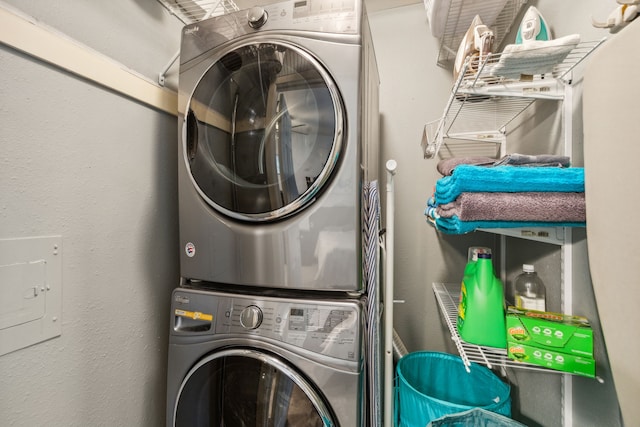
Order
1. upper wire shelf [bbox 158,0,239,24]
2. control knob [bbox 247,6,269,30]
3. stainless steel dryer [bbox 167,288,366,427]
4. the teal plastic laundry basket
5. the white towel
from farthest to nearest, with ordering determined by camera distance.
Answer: upper wire shelf [bbox 158,0,239,24]
the teal plastic laundry basket
control knob [bbox 247,6,269,30]
stainless steel dryer [bbox 167,288,366,427]
the white towel

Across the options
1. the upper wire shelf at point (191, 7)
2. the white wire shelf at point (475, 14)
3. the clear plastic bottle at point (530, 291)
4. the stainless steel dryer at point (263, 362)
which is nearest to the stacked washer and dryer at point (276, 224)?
the stainless steel dryer at point (263, 362)

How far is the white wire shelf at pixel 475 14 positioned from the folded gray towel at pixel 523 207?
2.96 feet

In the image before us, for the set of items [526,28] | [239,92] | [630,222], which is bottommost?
[630,222]

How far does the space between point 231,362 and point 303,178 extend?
64 cm

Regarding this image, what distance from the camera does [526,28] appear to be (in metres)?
0.77

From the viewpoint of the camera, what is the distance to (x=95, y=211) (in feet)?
2.86

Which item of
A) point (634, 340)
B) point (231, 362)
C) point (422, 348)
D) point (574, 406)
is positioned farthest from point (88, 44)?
point (422, 348)

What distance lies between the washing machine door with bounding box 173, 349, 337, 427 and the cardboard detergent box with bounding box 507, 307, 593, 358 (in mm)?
575

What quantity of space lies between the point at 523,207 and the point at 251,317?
817 millimetres

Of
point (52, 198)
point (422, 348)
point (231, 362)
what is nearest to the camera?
point (52, 198)

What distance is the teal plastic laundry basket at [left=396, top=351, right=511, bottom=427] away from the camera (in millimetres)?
1021

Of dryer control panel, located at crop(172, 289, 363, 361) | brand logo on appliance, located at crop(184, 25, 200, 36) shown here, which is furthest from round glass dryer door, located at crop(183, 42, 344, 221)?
dryer control panel, located at crop(172, 289, 363, 361)

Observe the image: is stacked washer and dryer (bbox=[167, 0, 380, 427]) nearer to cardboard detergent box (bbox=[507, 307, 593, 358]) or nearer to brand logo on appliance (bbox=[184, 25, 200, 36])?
brand logo on appliance (bbox=[184, 25, 200, 36])

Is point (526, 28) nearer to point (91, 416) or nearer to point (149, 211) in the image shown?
point (149, 211)
